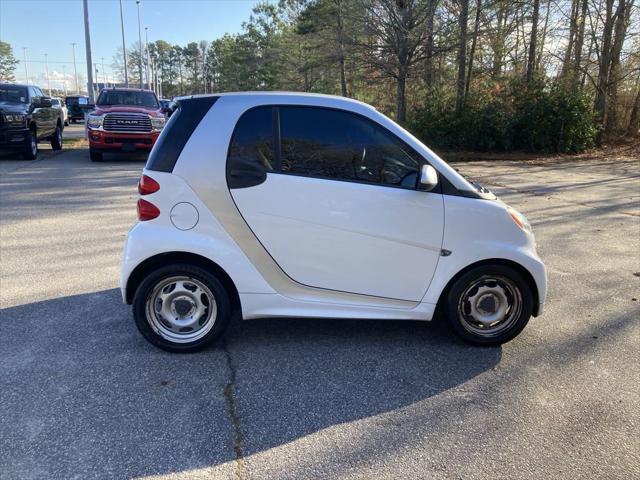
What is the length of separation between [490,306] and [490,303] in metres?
0.02

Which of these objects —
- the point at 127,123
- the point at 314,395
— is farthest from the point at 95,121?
the point at 314,395

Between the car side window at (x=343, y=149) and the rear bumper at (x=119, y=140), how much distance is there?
1159 centimetres

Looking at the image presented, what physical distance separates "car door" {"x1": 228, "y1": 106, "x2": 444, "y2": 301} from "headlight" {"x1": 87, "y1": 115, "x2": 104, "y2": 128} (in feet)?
39.0

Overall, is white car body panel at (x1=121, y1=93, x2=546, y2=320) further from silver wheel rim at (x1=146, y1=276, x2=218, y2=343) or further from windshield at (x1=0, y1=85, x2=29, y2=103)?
windshield at (x1=0, y1=85, x2=29, y2=103)

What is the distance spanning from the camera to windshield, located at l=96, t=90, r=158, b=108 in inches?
587

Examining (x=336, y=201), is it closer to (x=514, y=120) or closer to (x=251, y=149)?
(x=251, y=149)

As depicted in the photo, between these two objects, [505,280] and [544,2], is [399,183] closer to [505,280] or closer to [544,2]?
[505,280]

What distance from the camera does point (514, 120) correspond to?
19.8 m

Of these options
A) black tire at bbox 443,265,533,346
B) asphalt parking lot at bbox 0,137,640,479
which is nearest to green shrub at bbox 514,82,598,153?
asphalt parking lot at bbox 0,137,640,479

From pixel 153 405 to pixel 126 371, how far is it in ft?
1.67

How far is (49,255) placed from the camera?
20.2 feet

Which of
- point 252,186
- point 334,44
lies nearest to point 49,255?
point 252,186

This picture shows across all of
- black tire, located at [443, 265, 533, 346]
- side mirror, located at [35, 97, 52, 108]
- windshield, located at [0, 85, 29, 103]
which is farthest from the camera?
side mirror, located at [35, 97, 52, 108]

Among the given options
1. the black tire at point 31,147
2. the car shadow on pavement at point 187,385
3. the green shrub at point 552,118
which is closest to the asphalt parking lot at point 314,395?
the car shadow on pavement at point 187,385
